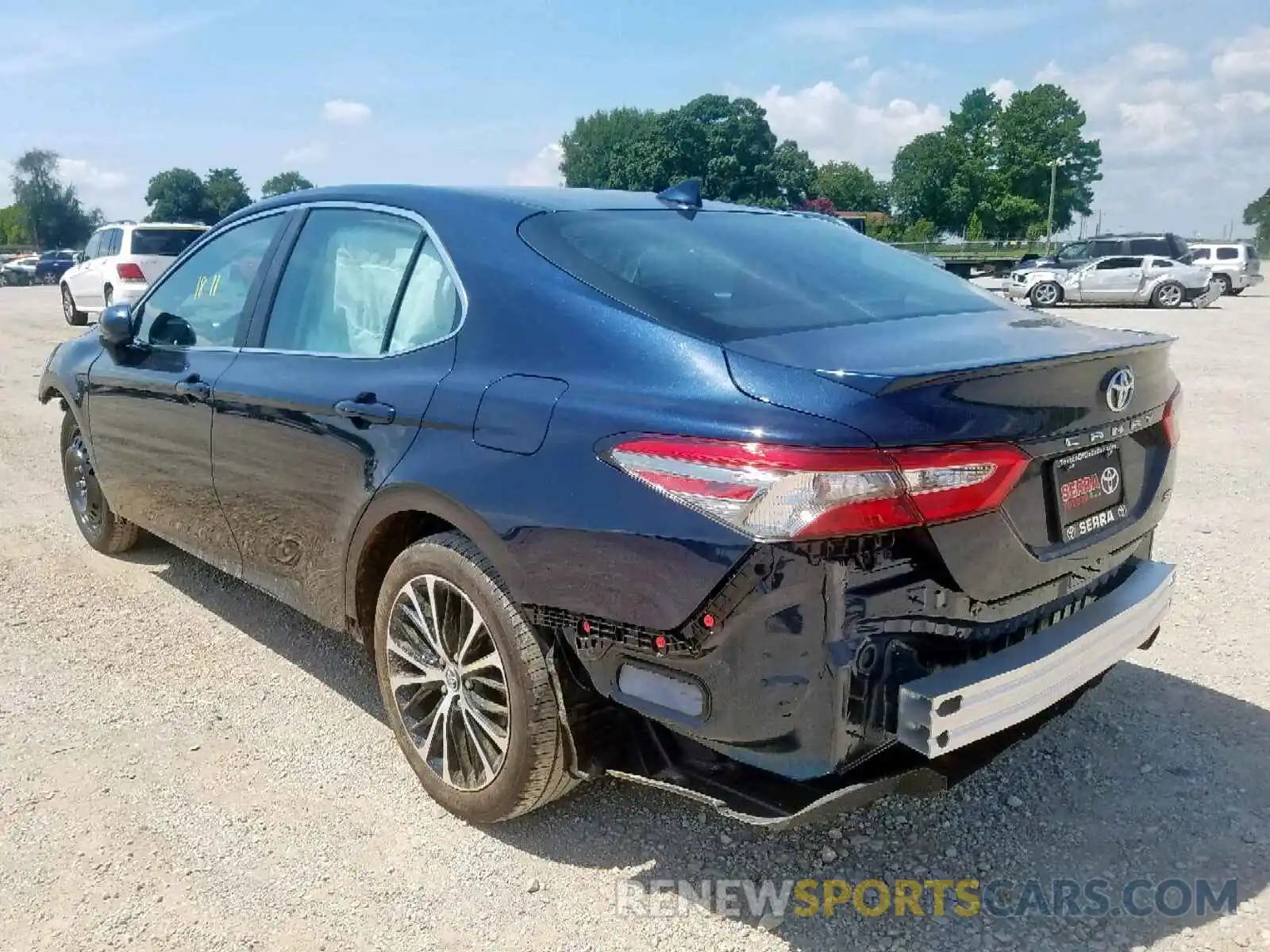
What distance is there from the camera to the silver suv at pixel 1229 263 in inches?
1180

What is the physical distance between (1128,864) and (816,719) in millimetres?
1184

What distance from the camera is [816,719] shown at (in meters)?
2.10

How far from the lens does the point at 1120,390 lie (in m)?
2.54

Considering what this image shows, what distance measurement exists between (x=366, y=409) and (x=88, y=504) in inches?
120

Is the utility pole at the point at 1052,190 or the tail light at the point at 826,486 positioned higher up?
the utility pole at the point at 1052,190

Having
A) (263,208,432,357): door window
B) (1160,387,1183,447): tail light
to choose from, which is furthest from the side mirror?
(1160,387,1183,447): tail light

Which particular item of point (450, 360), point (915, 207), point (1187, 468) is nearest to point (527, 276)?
point (450, 360)

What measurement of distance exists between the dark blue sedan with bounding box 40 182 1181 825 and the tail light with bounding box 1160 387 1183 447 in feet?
0.04

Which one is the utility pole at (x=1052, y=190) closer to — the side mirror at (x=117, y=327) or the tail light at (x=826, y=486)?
the side mirror at (x=117, y=327)

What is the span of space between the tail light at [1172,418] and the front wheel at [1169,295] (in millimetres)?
25984

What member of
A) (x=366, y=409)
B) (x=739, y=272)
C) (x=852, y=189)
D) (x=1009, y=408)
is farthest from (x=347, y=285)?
(x=852, y=189)

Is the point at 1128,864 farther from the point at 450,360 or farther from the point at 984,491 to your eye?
the point at 450,360

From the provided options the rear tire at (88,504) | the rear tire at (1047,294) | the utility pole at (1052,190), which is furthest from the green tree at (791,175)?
the rear tire at (88,504)

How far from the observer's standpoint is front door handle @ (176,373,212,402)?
3.69 meters
